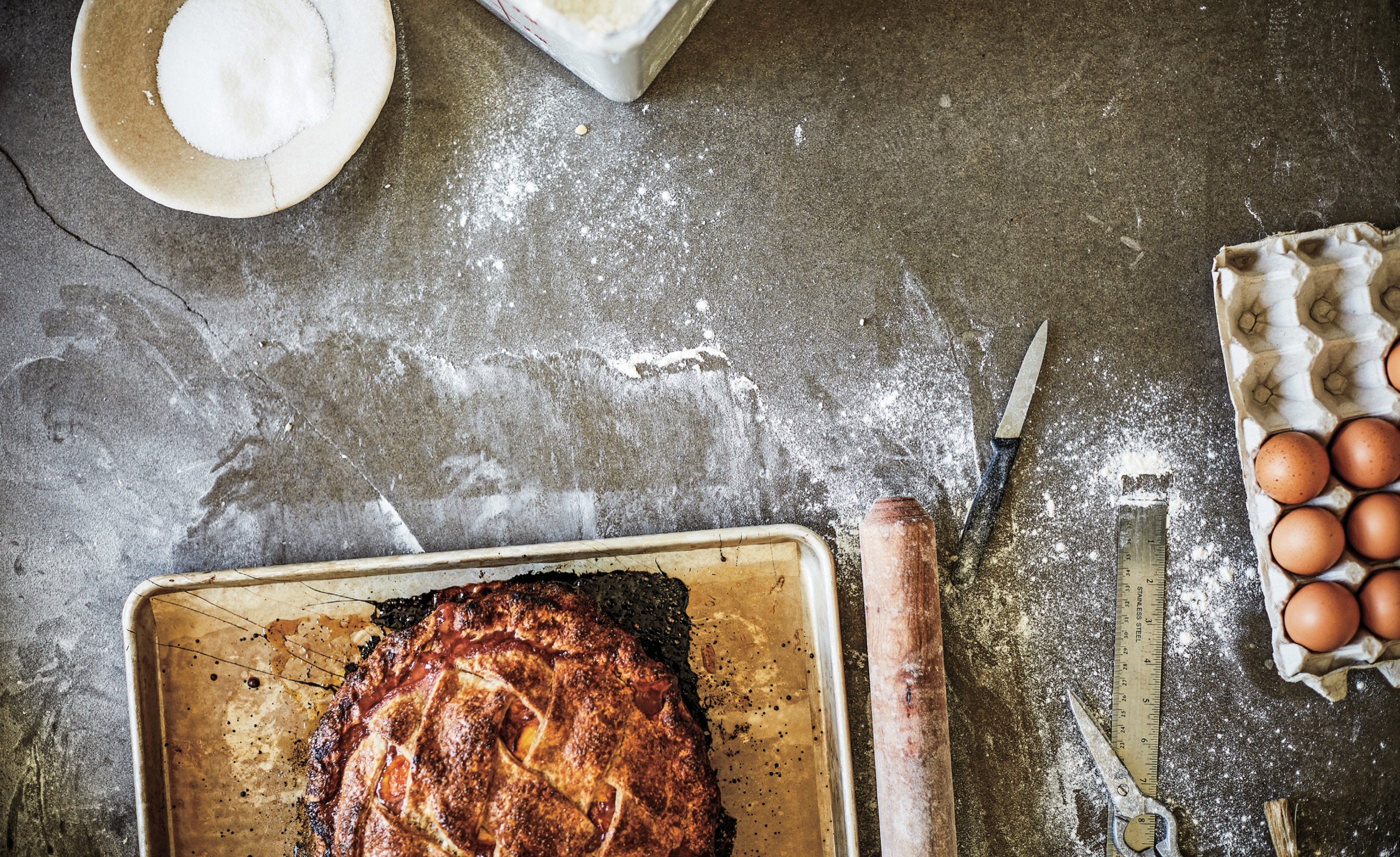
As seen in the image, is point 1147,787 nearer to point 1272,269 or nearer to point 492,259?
point 1272,269

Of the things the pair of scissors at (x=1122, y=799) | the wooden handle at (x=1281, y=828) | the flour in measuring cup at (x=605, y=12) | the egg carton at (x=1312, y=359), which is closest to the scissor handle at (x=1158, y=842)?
the pair of scissors at (x=1122, y=799)

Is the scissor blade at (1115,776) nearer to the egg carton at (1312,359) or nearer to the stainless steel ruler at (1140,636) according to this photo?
the stainless steel ruler at (1140,636)

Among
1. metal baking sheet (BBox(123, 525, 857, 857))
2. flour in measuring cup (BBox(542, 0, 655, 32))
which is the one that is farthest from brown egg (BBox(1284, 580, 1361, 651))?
flour in measuring cup (BBox(542, 0, 655, 32))

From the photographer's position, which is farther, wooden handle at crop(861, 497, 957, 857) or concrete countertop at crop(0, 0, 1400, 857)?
concrete countertop at crop(0, 0, 1400, 857)

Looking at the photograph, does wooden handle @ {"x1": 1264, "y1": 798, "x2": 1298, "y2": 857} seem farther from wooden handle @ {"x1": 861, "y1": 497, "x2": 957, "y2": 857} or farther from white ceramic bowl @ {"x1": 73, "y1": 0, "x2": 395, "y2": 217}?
white ceramic bowl @ {"x1": 73, "y1": 0, "x2": 395, "y2": 217}

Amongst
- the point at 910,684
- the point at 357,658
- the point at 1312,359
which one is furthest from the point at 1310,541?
the point at 357,658

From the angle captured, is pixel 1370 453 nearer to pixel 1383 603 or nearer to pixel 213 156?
pixel 1383 603
